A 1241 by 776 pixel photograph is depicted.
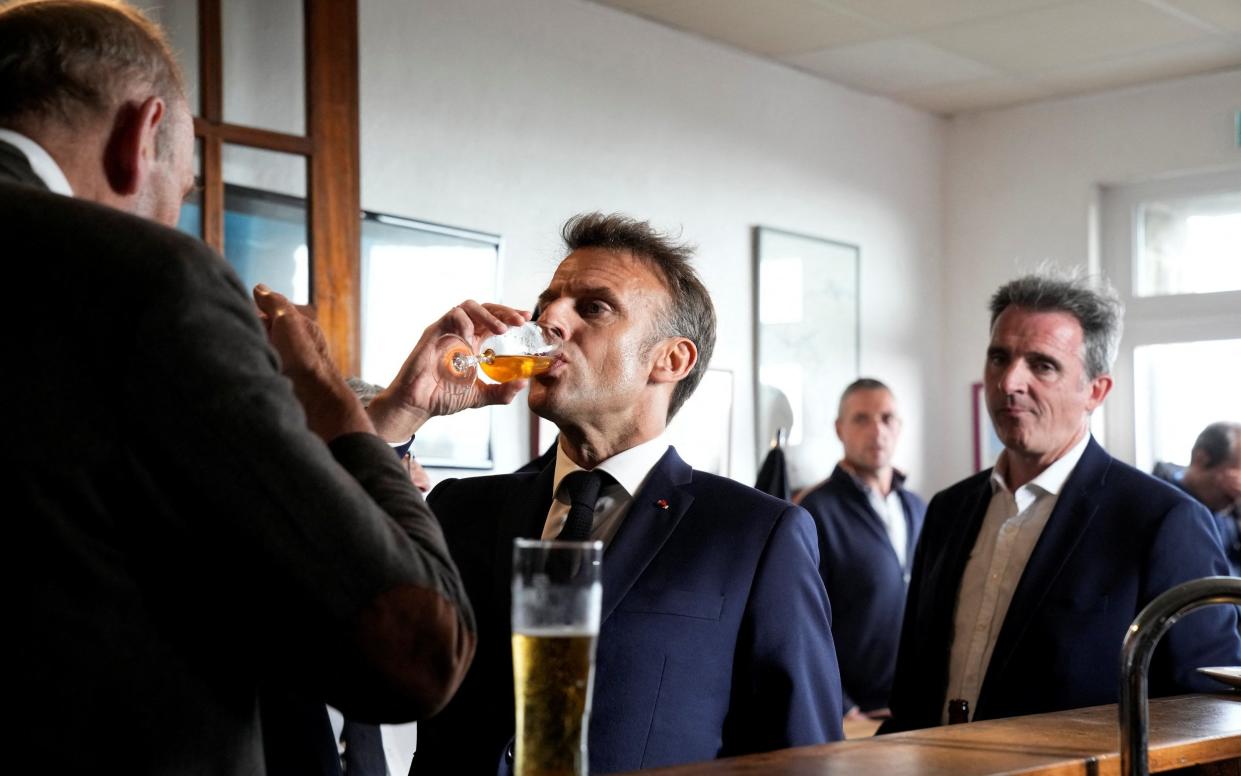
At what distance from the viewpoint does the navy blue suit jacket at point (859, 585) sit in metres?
5.01

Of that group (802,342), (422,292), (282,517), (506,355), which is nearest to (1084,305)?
(506,355)

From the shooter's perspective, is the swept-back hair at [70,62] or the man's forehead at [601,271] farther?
the man's forehead at [601,271]

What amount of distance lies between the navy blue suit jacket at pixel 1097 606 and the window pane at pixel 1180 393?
4199mm

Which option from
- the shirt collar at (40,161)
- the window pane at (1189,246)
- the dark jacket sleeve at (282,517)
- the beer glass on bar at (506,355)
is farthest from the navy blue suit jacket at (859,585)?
the shirt collar at (40,161)

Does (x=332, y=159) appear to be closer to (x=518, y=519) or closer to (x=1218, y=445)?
(x=518, y=519)

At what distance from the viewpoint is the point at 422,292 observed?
4875 mm

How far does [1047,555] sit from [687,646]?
3.25 ft

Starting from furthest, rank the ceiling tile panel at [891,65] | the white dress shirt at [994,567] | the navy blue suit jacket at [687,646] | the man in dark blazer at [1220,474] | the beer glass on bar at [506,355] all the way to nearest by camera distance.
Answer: the ceiling tile panel at [891,65] → the man in dark blazer at [1220,474] → the white dress shirt at [994,567] → the beer glass on bar at [506,355] → the navy blue suit jacket at [687,646]

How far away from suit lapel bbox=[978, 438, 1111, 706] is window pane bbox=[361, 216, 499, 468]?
7.77 feet

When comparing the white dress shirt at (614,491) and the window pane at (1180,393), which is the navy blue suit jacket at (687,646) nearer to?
the white dress shirt at (614,491)

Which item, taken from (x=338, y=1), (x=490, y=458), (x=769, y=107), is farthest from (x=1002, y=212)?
(x=338, y=1)

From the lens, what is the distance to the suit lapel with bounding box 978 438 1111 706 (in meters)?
2.78

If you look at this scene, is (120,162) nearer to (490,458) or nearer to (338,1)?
(338,1)

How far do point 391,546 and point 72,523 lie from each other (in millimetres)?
250
